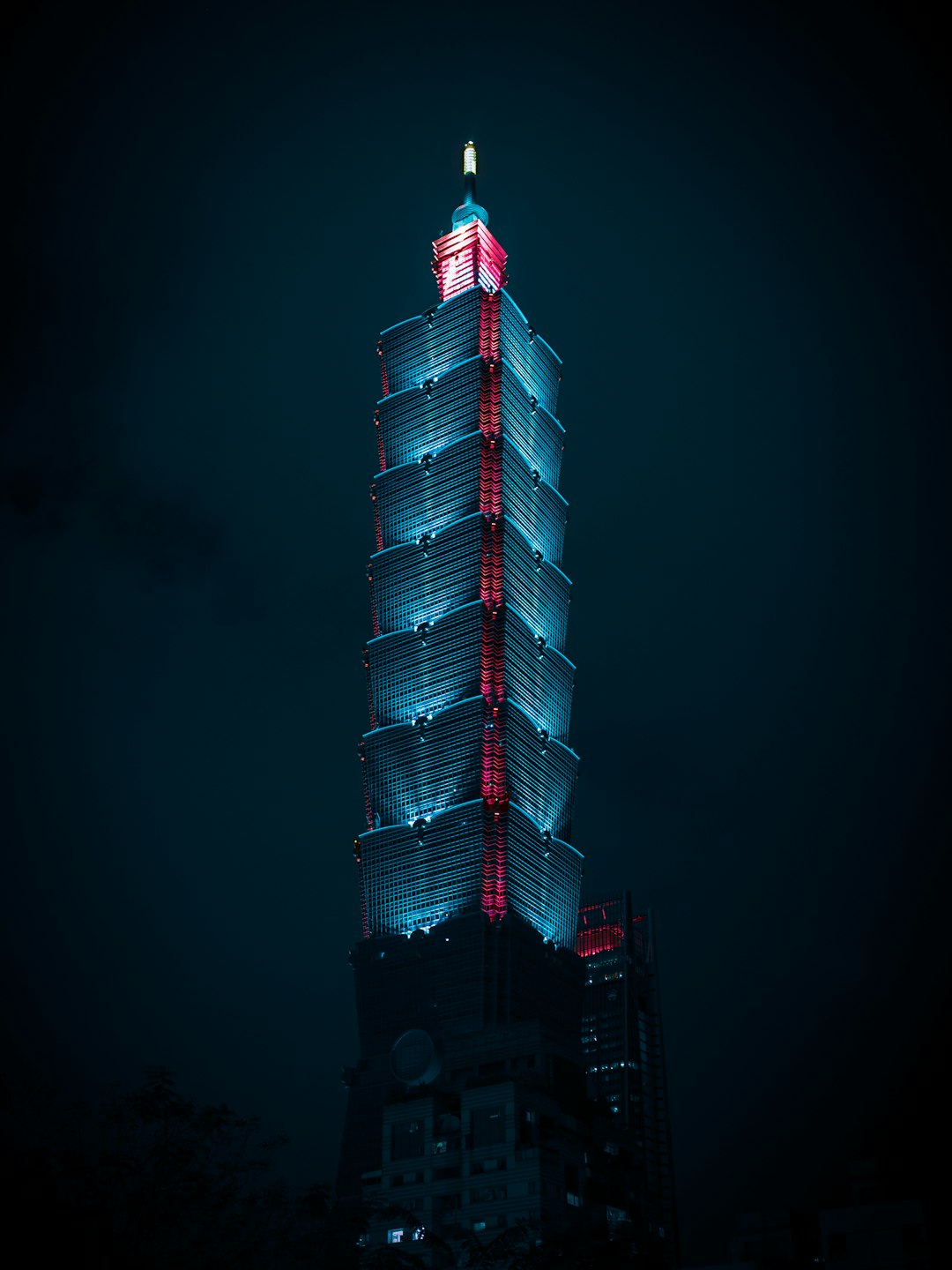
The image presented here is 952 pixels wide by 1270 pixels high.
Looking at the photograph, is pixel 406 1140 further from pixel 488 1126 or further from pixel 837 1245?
pixel 837 1245

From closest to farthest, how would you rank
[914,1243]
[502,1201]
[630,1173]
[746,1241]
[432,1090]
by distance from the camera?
[914,1243] < [746,1241] < [502,1201] < [432,1090] < [630,1173]

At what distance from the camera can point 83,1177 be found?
60406 millimetres

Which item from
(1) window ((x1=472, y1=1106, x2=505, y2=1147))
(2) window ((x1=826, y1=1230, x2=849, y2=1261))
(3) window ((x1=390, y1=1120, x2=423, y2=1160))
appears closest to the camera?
(2) window ((x1=826, y1=1230, x2=849, y2=1261))

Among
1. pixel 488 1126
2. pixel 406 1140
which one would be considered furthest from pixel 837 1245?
pixel 406 1140

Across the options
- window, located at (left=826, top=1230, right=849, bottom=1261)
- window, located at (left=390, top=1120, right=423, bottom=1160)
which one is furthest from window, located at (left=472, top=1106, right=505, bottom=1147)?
window, located at (left=826, top=1230, right=849, bottom=1261)

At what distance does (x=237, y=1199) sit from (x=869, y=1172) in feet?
233

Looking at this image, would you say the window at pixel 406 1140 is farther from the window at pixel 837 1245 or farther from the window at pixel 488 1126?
the window at pixel 837 1245

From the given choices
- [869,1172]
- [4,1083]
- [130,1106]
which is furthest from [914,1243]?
[4,1083]

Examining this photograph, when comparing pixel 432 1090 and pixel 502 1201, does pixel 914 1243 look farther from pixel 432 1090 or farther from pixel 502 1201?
pixel 432 1090

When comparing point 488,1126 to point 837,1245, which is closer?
point 837,1245

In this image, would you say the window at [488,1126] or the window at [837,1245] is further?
the window at [488,1126]

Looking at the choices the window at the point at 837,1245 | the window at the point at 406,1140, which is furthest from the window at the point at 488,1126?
the window at the point at 837,1245

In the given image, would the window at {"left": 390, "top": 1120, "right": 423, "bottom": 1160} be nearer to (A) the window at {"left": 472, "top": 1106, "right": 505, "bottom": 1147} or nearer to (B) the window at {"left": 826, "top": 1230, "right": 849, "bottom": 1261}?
→ (A) the window at {"left": 472, "top": 1106, "right": 505, "bottom": 1147}

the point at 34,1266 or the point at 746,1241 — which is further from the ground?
the point at 746,1241
